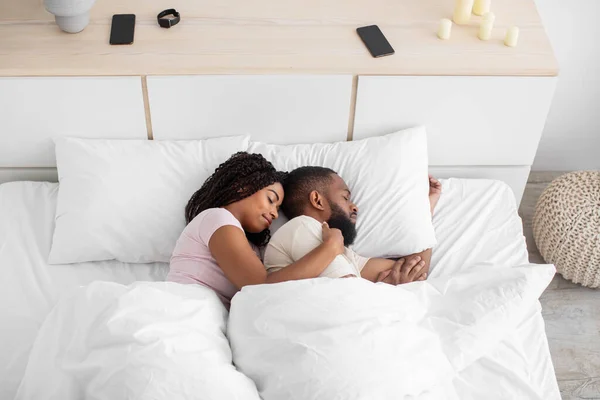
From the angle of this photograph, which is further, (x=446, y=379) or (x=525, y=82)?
(x=525, y=82)

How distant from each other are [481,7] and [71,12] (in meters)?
1.13

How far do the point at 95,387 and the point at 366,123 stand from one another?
1.04 meters

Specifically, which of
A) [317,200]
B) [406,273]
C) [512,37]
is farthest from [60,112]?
[512,37]

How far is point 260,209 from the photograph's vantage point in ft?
5.80

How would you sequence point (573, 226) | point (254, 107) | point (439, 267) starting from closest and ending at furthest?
point (439, 267) → point (254, 107) → point (573, 226)

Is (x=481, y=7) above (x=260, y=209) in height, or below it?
above

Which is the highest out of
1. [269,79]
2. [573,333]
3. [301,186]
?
[269,79]

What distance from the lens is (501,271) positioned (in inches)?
67.1

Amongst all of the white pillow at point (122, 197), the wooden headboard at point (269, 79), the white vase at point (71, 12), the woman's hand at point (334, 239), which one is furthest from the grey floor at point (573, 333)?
the white vase at point (71, 12)

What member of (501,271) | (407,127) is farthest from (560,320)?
(407,127)

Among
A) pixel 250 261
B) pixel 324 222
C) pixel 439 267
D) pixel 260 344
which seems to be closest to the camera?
pixel 260 344

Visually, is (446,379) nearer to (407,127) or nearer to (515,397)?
(515,397)

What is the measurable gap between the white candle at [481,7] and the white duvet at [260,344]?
91cm

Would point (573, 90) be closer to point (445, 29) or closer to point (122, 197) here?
point (445, 29)
